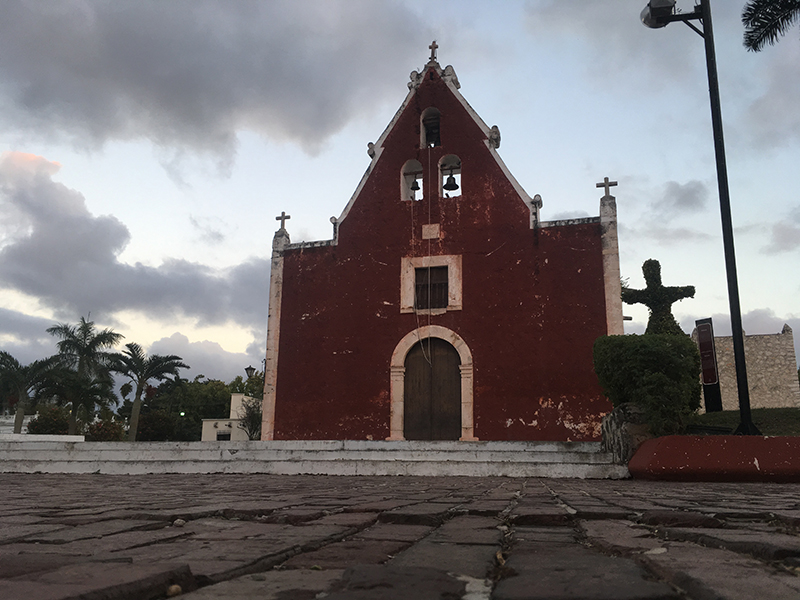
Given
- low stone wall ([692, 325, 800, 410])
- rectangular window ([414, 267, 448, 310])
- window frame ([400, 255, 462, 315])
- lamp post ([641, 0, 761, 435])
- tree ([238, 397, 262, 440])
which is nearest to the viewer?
lamp post ([641, 0, 761, 435])

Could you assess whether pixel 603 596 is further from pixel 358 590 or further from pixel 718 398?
pixel 718 398

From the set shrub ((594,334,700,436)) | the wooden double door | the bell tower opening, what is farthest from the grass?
the bell tower opening

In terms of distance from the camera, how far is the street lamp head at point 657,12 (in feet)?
25.5

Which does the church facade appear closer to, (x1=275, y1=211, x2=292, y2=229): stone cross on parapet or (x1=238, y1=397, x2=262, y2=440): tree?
(x1=275, y1=211, x2=292, y2=229): stone cross on parapet

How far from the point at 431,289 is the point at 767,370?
57.5ft

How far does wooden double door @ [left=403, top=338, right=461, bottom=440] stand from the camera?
13031 mm

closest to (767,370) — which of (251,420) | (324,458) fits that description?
(324,458)

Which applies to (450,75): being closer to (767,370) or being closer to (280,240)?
(280,240)

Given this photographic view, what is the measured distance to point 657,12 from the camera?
7.86m

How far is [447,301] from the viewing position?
13.6m

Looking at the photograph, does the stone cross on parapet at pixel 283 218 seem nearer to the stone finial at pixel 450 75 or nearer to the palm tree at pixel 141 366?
the stone finial at pixel 450 75

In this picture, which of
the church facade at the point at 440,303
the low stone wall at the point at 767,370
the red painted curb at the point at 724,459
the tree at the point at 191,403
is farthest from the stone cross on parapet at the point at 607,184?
the tree at the point at 191,403

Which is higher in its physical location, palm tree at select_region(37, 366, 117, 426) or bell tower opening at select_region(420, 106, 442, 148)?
bell tower opening at select_region(420, 106, 442, 148)

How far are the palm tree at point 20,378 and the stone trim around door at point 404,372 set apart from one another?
25.1 metres
